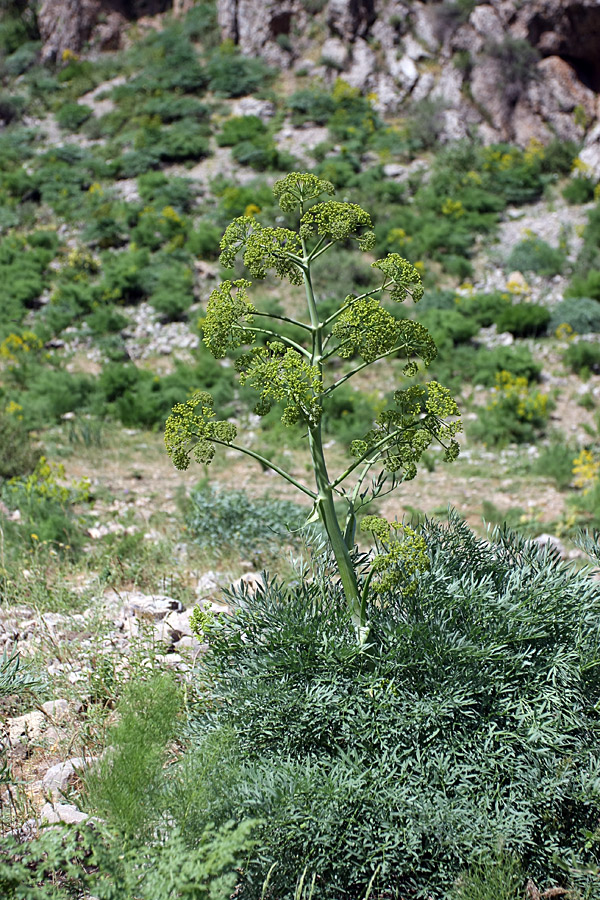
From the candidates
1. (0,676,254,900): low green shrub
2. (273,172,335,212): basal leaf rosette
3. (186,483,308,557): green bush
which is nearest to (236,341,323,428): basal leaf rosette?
(273,172,335,212): basal leaf rosette

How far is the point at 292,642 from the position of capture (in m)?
1.99

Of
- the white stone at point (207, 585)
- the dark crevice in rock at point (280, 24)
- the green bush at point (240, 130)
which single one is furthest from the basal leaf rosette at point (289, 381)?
the dark crevice in rock at point (280, 24)

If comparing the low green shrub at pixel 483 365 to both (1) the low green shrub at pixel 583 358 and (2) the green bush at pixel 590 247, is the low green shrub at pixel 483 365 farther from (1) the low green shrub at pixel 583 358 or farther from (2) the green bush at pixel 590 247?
(2) the green bush at pixel 590 247

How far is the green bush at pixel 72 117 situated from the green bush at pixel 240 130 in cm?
404

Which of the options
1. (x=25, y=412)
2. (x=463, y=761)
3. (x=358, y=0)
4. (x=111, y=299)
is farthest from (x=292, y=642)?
(x=358, y=0)

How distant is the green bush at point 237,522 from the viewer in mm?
4809

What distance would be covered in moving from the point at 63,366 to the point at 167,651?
7.64 m

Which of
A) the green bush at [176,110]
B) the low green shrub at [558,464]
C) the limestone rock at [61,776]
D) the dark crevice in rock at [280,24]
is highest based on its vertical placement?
the dark crevice in rock at [280,24]

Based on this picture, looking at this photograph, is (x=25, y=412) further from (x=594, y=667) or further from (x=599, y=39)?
(x=599, y=39)

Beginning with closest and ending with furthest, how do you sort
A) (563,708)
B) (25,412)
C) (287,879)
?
(287,879), (563,708), (25,412)

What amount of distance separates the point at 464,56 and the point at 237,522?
53.2ft

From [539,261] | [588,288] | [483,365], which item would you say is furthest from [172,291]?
[588,288]

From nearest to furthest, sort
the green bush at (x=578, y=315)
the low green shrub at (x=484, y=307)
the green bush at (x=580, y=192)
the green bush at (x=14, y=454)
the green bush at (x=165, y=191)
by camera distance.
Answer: the green bush at (x=14, y=454) < the green bush at (x=578, y=315) < the low green shrub at (x=484, y=307) < the green bush at (x=580, y=192) < the green bush at (x=165, y=191)

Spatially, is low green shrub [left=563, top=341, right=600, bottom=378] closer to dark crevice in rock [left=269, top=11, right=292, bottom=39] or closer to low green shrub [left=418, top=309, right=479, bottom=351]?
low green shrub [left=418, top=309, right=479, bottom=351]
